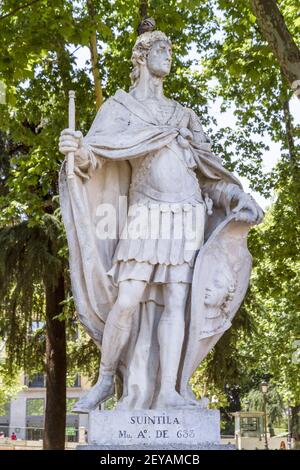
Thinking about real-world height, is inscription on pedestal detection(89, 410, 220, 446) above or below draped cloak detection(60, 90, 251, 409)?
below

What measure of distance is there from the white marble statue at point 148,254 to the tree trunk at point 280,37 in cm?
403

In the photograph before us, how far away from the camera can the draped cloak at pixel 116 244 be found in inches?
253

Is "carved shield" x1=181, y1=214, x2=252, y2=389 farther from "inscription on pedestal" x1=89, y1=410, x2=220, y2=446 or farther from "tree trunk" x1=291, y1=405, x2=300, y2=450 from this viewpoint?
"tree trunk" x1=291, y1=405, x2=300, y2=450

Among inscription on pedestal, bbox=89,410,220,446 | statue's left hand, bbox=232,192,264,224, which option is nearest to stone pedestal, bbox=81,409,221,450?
inscription on pedestal, bbox=89,410,220,446

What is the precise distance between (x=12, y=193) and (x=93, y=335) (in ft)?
33.8

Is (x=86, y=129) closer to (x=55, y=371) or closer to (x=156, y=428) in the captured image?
(x=55, y=371)

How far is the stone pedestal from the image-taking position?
584 cm

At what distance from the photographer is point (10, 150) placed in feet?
62.9

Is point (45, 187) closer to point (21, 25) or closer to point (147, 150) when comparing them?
point (21, 25)

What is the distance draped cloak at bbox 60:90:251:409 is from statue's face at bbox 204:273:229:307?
0.04m

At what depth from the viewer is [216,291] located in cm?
653

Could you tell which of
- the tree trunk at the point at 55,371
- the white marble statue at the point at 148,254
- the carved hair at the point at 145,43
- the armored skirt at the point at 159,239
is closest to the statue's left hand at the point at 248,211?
the white marble statue at the point at 148,254

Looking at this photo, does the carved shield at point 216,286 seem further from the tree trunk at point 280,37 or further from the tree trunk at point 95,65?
the tree trunk at point 95,65
